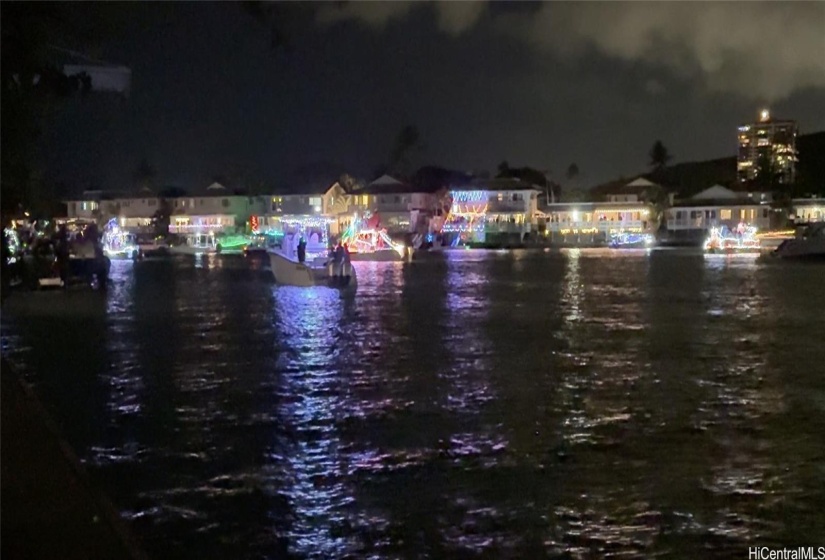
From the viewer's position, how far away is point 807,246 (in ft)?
180

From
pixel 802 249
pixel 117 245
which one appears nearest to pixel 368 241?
pixel 117 245

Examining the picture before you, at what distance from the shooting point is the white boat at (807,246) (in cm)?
5438

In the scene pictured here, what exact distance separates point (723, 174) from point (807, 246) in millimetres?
117343

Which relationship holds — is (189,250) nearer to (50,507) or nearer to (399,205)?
(399,205)

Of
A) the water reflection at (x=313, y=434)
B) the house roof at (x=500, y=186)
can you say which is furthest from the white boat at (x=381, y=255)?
the house roof at (x=500, y=186)

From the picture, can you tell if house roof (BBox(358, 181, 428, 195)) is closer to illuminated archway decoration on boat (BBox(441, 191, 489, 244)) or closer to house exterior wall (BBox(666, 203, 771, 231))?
illuminated archway decoration on boat (BBox(441, 191, 489, 244))

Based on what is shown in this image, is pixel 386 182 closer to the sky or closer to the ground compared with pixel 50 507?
closer to the sky

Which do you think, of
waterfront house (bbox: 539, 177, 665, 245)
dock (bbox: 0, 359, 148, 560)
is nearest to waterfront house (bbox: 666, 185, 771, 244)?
waterfront house (bbox: 539, 177, 665, 245)

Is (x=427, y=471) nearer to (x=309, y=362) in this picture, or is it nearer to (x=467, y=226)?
(x=309, y=362)

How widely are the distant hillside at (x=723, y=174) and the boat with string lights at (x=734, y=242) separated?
3219cm

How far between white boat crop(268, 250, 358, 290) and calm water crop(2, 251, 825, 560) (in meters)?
7.61

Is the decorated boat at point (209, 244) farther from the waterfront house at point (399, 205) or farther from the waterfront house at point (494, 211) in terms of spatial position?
the waterfront house at point (494, 211)

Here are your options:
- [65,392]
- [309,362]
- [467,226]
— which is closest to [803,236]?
[467,226]

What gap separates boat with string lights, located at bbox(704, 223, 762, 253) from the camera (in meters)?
61.0
